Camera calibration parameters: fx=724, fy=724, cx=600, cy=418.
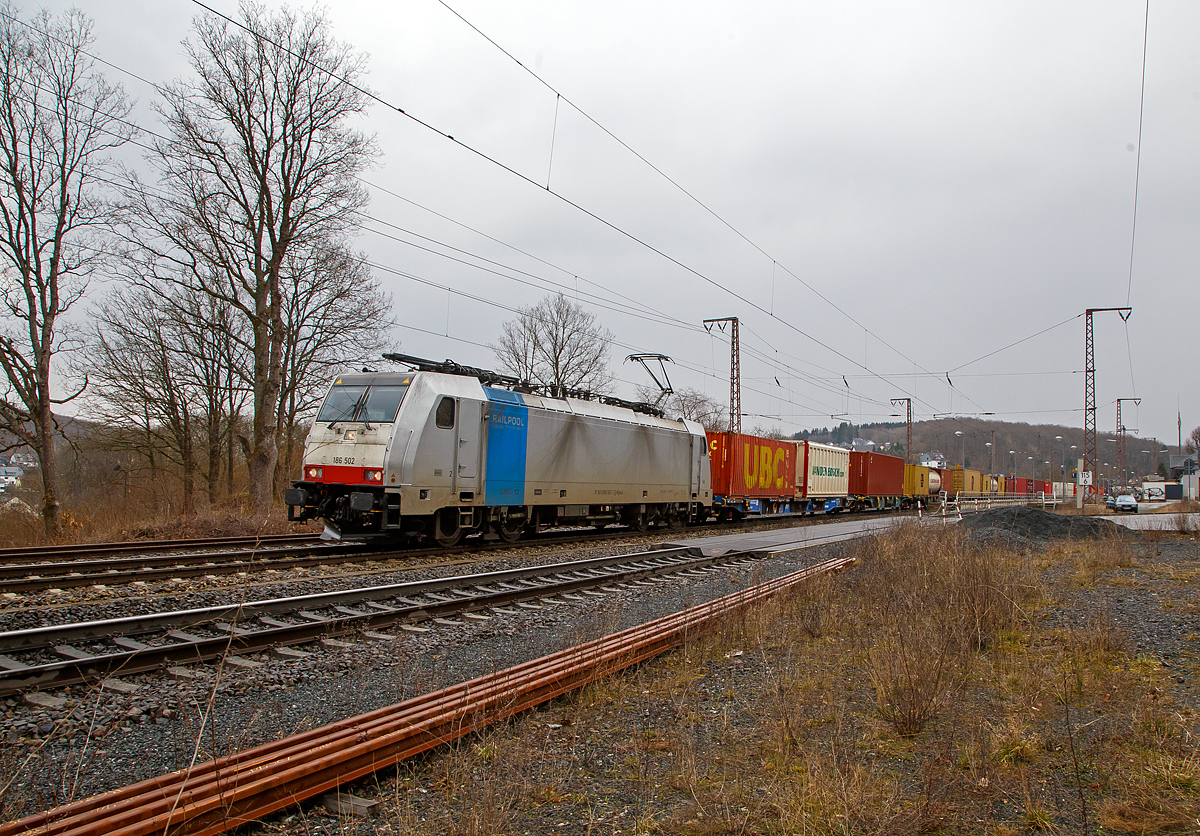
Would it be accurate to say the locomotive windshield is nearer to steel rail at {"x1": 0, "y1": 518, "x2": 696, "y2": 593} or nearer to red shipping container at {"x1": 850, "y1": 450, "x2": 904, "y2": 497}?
steel rail at {"x1": 0, "y1": 518, "x2": 696, "y2": 593}

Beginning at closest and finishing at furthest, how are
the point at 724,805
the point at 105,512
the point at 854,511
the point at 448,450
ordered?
the point at 724,805, the point at 448,450, the point at 105,512, the point at 854,511

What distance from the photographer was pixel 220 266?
2081cm

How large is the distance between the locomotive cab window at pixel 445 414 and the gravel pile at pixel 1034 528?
12332mm

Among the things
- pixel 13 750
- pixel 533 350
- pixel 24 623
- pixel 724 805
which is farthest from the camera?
pixel 533 350

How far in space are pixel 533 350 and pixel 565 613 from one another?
114ft

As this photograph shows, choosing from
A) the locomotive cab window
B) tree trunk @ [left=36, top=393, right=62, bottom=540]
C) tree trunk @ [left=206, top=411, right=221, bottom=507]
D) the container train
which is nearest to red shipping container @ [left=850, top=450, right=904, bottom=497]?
the container train

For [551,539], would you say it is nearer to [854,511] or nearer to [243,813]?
[243,813]

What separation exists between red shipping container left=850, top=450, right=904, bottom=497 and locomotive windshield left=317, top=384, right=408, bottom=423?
1116 inches

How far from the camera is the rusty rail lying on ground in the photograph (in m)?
2.94

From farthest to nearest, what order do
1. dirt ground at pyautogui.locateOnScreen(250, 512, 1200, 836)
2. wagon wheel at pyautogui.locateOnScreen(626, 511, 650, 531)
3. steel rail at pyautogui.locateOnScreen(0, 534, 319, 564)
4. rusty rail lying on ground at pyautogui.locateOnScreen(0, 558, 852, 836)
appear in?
1. wagon wheel at pyautogui.locateOnScreen(626, 511, 650, 531)
2. steel rail at pyautogui.locateOnScreen(0, 534, 319, 564)
3. dirt ground at pyautogui.locateOnScreen(250, 512, 1200, 836)
4. rusty rail lying on ground at pyautogui.locateOnScreen(0, 558, 852, 836)

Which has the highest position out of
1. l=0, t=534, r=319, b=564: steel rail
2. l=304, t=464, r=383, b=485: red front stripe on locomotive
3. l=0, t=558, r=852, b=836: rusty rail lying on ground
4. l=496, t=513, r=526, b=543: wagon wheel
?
l=304, t=464, r=383, b=485: red front stripe on locomotive

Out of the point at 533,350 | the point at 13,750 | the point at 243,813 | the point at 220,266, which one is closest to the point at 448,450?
the point at 13,750

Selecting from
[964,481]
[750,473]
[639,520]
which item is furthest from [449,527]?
[964,481]

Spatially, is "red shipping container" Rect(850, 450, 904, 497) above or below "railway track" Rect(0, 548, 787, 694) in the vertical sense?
above
